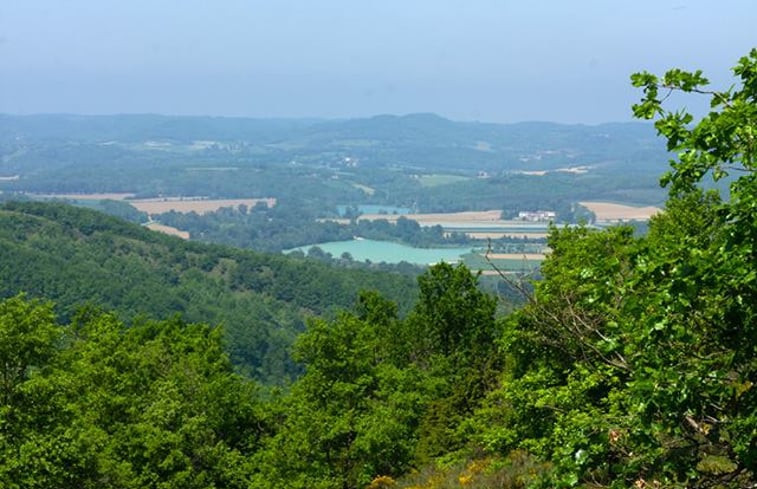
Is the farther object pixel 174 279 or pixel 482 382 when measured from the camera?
pixel 174 279

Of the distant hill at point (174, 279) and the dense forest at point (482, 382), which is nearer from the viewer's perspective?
the dense forest at point (482, 382)

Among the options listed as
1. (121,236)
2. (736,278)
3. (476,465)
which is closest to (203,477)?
(476,465)

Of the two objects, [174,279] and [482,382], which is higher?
[482,382]

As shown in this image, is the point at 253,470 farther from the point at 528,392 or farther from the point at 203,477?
the point at 528,392

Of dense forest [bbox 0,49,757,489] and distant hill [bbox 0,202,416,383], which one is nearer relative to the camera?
dense forest [bbox 0,49,757,489]

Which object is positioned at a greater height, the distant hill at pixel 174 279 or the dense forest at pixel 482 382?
the dense forest at pixel 482 382
